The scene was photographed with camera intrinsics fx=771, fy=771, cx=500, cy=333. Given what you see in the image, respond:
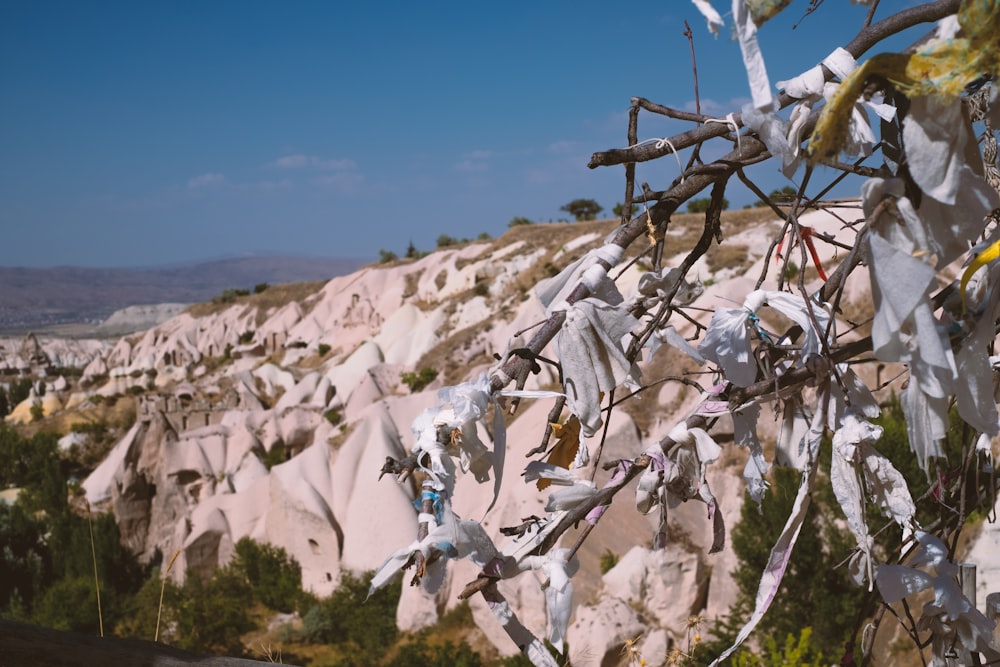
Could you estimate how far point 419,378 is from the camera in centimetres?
1880

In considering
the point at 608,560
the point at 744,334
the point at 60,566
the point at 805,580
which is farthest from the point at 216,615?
the point at 744,334

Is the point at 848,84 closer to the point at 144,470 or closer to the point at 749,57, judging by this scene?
the point at 749,57

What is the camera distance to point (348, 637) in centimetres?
1123

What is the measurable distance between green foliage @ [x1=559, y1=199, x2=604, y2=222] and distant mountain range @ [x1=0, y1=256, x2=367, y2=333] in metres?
91.4

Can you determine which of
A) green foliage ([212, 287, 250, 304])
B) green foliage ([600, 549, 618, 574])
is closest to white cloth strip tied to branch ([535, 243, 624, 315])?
green foliage ([600, 549, 618, 574])

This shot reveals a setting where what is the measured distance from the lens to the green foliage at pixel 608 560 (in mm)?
8312

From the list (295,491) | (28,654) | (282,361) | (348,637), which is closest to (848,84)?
(28,654)

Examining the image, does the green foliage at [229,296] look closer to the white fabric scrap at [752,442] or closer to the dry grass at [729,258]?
the dry grass at [729,258]

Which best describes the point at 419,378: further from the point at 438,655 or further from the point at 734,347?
the point at 734,347

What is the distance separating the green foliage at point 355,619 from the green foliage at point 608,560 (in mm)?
3716

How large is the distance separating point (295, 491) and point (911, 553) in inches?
501

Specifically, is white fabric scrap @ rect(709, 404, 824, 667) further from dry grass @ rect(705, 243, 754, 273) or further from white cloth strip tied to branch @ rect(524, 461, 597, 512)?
dry grass @ rect(705, 243, 754, 273)

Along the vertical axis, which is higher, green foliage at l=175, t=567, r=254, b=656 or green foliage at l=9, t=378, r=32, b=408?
green foliage at l=9, t=378, r=32, b=408

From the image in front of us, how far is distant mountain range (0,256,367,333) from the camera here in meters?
138
